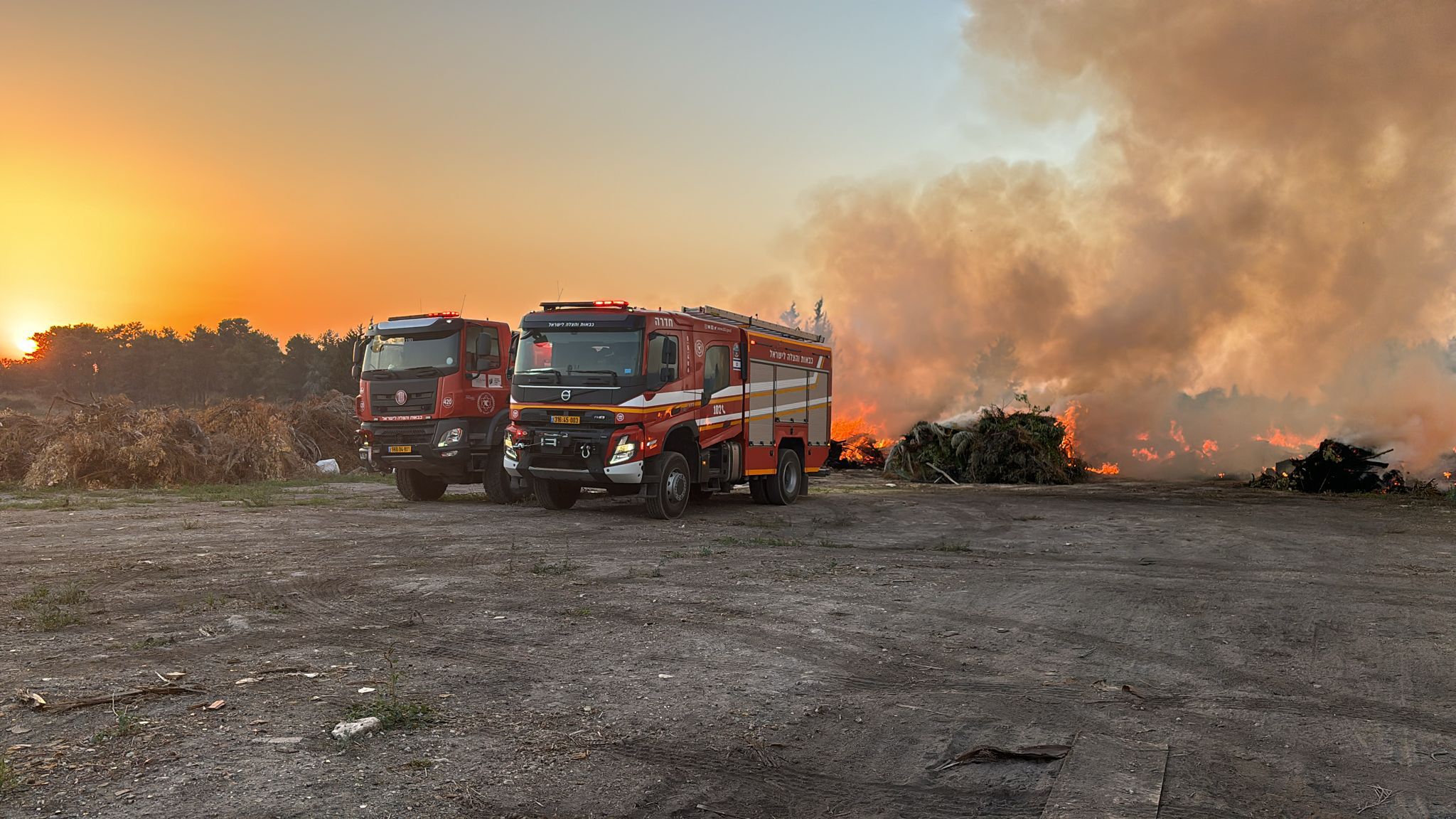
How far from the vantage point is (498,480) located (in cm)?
1750

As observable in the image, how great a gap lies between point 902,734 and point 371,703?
2.92 metres

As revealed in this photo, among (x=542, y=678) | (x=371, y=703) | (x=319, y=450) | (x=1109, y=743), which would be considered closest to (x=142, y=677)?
(x=371, y=703)

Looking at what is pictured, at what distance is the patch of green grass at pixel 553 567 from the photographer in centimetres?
979

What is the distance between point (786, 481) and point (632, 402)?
5.24 meters

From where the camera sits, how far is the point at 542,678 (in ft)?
19.3

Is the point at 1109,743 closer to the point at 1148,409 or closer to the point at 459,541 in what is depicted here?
the point at 459,541

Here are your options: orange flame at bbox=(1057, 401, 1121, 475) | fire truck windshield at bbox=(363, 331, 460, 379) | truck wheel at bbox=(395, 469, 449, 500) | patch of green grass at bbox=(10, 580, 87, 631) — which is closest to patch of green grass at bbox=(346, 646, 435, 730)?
patch of green grass at bbox=(10, 580, 87, 631)

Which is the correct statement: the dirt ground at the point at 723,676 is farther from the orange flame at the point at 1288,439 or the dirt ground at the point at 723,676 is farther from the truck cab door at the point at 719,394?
the orange flame at the point at 1288,439

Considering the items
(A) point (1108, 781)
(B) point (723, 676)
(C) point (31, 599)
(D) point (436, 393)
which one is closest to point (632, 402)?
(D) point (436, 393)

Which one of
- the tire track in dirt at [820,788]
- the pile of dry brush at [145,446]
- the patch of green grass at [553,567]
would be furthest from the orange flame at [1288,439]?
the pile of dry brush at [145,446]

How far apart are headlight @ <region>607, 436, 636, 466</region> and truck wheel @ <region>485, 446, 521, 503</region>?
3.61m

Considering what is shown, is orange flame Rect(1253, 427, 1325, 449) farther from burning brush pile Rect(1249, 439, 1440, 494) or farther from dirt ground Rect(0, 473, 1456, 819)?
dirt ground Rect(0, 473, 1456, 819)

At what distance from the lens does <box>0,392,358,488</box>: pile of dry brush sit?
20781 mm

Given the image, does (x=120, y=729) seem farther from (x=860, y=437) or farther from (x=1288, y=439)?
(x=1288, y=439)
